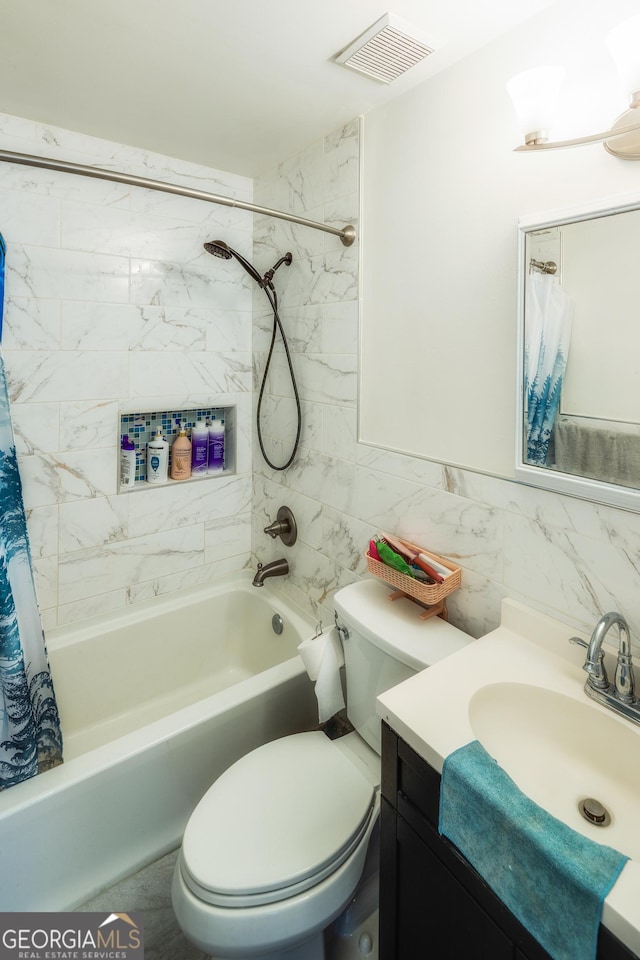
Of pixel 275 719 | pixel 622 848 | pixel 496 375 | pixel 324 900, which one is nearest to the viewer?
pixel 622 848

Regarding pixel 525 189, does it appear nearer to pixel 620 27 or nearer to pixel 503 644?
pixel 620 27

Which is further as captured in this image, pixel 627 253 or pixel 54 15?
pixel 54 15

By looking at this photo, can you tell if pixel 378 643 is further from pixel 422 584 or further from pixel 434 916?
pixel 434 916

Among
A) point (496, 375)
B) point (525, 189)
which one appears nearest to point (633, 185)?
point (525, 189)

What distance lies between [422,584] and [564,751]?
0.47 m

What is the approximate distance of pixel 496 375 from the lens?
47.3 inches

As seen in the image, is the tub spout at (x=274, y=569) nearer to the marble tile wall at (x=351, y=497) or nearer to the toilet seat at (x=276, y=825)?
the marble tile wall at (x=351, y=497)

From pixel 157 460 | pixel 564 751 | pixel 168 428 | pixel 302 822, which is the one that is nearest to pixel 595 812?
pixel 564 751

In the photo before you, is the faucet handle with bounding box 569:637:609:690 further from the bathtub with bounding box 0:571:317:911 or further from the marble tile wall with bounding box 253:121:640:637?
the bathtub with bounding box 0:571:317:911

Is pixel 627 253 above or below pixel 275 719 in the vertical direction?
above

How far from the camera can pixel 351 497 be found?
1.71 metres

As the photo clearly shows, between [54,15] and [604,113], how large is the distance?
1.27 metres

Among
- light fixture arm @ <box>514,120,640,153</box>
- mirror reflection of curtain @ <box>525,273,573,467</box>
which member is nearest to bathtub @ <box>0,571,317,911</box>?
mirror reflection of curtain @ <box>525,273,573,467</box>

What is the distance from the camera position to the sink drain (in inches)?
32.7
